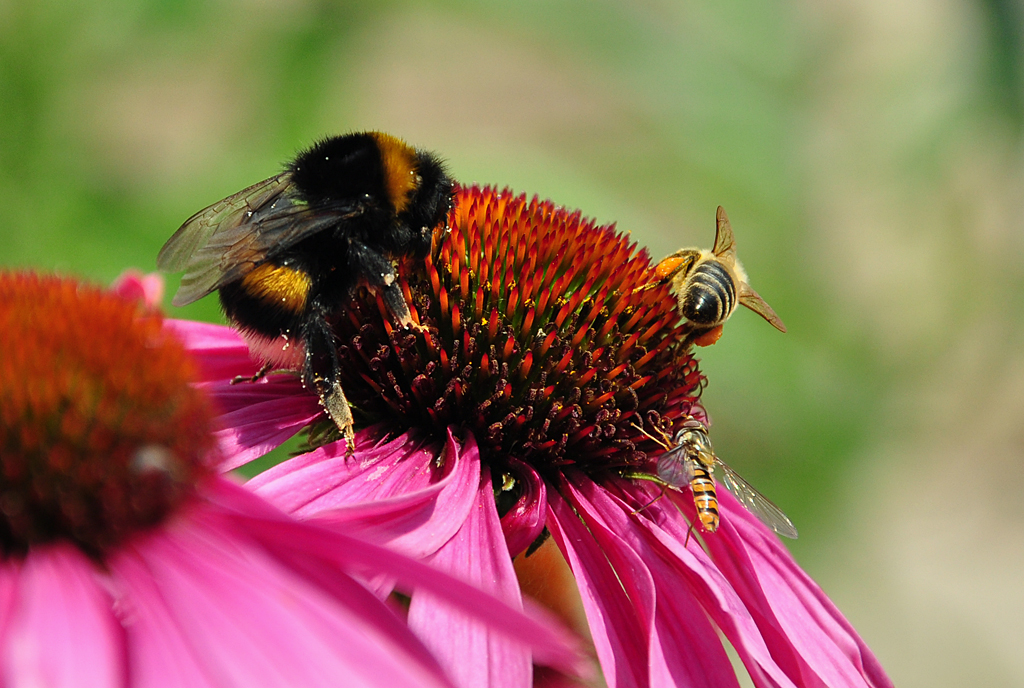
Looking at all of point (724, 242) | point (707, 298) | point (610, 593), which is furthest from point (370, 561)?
point (724, 242)

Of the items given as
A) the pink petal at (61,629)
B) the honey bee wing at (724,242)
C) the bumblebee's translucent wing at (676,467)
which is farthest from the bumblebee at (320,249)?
the honey bee wing at (724,242)

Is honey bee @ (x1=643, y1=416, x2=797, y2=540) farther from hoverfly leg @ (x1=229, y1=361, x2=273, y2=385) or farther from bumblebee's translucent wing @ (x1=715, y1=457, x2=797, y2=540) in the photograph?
hoverfly leg @ (x1=229, y1=361, x2=273, y2=385)

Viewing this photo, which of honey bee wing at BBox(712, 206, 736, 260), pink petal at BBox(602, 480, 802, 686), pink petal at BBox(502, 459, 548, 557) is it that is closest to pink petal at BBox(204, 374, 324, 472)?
pink petal at BBox(502, 459, 548, 557)

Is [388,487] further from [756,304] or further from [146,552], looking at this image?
[756,304]

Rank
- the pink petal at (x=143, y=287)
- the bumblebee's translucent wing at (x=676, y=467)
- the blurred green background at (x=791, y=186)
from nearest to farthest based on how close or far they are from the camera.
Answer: the bumblebee's translucent wing at (x=676, y=467) → the pink petal at (x=143, y=287) → the blurred green background at (x=791, y=186)

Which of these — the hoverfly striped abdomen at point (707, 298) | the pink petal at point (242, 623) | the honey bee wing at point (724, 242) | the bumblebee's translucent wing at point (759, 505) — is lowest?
the pink petal at point (242, 623)

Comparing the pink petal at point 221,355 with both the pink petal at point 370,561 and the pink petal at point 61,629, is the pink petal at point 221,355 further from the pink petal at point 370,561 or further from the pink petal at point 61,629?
the pink petal at point 61,629
